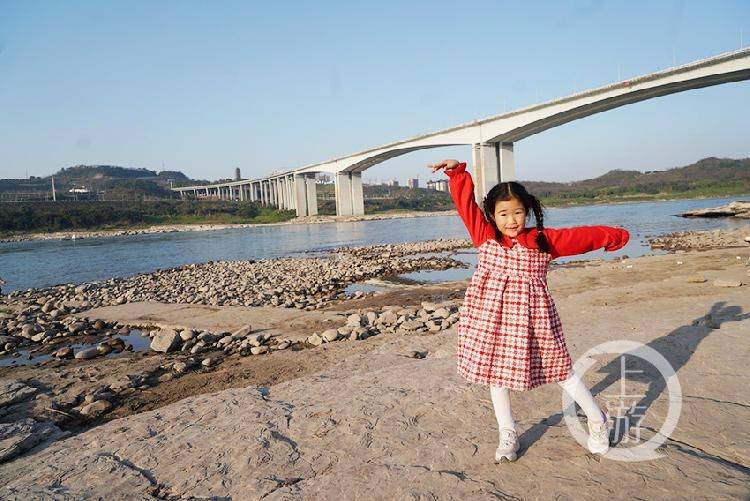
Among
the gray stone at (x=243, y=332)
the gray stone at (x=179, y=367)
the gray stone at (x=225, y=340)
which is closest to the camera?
the gray stone at (x=179, y=367)

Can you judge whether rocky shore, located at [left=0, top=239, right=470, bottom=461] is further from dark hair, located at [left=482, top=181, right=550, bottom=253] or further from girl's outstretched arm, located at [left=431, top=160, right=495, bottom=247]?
dark hair, located at [left=482, top=181, right=550, bottom=253]

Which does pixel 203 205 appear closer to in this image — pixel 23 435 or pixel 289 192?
pixel 289 192

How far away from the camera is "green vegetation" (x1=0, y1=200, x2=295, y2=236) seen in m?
51.5

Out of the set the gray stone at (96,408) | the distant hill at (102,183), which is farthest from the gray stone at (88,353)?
the distant hill at (102,183)

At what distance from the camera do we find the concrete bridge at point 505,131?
23.3 meters

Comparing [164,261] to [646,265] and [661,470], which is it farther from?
[661,470]

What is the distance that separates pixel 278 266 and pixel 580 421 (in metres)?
14.4

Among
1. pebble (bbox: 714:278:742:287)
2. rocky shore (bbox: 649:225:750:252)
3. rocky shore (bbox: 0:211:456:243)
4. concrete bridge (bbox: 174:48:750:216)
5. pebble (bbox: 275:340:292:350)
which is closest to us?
pebble (bbox: 275:340:292:350)

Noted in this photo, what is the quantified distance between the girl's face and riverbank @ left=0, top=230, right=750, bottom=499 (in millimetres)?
1050

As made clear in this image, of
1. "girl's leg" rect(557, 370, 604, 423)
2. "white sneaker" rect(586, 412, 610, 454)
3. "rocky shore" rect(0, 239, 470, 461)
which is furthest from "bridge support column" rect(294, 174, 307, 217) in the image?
"white sneaker" rect(586, 412, 610, 454)

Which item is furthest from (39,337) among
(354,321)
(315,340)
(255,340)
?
(354,321)

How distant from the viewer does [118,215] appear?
2250 inches

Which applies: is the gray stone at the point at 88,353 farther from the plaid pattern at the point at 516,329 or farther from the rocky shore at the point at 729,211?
the rocky shore at the point at 729,211

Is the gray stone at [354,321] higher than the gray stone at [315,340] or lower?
higher
